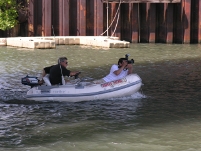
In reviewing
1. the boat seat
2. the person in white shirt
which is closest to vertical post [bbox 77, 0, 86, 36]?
the person in white shirt

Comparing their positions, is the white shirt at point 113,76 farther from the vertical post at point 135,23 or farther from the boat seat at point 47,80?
the vertical post at point 135,23

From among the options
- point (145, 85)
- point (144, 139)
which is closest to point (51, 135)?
point (144, 139)

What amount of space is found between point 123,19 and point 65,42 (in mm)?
3982

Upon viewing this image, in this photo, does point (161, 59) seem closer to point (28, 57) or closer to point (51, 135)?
point (28, 57)

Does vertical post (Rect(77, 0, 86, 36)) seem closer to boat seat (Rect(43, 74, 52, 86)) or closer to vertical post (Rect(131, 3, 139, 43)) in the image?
vertical post (Rect(131, 3, 139, 43))

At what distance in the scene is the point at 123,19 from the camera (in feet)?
112

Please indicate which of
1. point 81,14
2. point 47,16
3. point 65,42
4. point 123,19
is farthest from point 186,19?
point 47,16

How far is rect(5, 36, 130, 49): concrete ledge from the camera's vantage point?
30.0 m

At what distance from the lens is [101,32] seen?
33969 mm

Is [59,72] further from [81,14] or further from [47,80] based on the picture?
[81,14]

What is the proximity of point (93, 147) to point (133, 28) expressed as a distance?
2275 centimetres

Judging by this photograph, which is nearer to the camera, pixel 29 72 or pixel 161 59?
pixel 29 72

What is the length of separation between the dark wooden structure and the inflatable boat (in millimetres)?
17010

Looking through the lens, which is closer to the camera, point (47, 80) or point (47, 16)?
point (47, 80)
